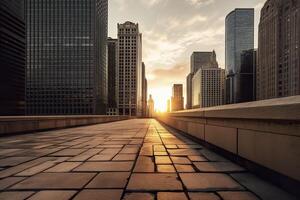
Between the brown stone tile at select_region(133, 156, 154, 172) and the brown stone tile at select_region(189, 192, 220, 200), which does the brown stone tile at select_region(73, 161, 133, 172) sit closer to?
Answer: the brown stone tile at select_region(133, 156, 154, 172)

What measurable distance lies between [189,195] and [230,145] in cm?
220

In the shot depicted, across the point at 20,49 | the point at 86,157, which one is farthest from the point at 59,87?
the point at 86,157

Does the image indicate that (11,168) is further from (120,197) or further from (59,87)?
(59,87)

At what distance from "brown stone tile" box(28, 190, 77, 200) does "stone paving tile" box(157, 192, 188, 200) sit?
1.00 metres

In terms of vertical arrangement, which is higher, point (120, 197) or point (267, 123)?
point (267, 123)

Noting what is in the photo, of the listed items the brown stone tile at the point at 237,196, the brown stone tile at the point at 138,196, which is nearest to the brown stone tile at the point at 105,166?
the brown stone tile at the point at 138,196

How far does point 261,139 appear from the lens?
3836 millimetres

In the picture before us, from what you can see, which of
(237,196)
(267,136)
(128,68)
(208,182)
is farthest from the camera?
(128,68)

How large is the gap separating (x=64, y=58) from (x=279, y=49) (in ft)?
322

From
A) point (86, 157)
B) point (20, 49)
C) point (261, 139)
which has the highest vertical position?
point (20, 49)

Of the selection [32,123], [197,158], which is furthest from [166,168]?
[32,123]

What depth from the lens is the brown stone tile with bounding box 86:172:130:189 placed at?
11.7ft

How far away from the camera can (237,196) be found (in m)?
3.19

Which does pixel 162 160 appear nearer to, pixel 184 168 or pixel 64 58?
pixel 184 168
